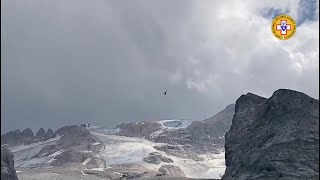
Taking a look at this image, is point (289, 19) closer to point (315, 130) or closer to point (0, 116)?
point (0, 116)

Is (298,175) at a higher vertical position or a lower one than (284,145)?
lower

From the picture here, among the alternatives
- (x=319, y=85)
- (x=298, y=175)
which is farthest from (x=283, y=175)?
(x=319, y=85)

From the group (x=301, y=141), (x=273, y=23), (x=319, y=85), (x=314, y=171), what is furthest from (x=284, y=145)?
(x=319, y=85)

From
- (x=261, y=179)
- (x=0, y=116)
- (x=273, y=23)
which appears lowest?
(x=261, y=179)

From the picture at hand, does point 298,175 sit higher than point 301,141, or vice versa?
point 301,141

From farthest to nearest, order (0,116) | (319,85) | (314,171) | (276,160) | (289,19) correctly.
A: (276,160), (314,171), (289,19), (0,116), (319,85)

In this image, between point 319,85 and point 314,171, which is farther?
point 314,171

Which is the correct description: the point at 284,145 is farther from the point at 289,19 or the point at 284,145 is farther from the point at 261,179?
the point at 289,19

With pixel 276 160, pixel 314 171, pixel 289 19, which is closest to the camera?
pixel 289 19

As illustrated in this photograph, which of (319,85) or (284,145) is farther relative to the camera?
(284,145)
